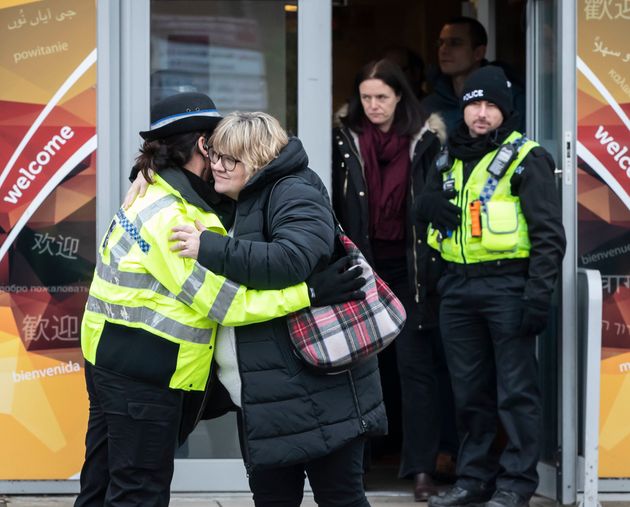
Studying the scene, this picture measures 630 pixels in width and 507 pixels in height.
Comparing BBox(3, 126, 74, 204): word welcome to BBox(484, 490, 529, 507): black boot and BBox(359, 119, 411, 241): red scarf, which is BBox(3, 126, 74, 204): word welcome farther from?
BBox(484, 490, 529, 507): black boot

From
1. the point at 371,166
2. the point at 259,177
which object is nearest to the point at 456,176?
the point at 371,166

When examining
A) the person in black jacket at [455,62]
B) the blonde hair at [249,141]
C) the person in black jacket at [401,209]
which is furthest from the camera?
the person in black jacket at [455,62]

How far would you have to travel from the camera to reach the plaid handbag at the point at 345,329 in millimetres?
3664

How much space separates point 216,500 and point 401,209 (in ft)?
5.27

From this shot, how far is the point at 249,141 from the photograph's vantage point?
3770 mm

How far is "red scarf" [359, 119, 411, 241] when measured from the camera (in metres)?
5.74

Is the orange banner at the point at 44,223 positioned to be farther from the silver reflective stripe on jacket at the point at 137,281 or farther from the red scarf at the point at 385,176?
the silver reflective stripe on jacket at the point at 137,281

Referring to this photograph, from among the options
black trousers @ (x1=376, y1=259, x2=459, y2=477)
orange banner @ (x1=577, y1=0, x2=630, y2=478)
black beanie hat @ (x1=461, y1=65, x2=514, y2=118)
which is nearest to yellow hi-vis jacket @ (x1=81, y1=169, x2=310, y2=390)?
black beanie hat @ (x1=461, y1=65, x2=514, y2=118)

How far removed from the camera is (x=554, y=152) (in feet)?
18.3

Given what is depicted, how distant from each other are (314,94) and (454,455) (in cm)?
203

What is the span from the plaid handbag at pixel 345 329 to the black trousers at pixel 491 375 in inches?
57.0

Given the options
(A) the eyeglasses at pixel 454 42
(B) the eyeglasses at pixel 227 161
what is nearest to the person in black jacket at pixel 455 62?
(A) the eyeglasses at pixel 454 42

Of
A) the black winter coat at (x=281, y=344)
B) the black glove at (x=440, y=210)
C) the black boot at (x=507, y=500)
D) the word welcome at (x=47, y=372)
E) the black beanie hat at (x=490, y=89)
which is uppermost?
the black beanie hat at (x=490, y=89)

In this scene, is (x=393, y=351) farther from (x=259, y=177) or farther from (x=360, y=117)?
(x=259, y=177)
